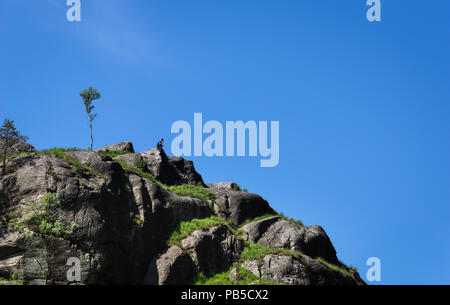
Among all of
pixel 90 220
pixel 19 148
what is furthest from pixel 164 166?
pixel 90 220

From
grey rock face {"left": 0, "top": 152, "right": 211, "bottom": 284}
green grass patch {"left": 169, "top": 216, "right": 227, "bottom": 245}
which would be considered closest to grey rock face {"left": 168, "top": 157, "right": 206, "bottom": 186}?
green grass patch {"left": 169, "top": 216, "right": 227, "bottom": 245}

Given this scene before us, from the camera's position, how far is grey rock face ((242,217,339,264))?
150 ft

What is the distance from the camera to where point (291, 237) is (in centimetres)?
4591

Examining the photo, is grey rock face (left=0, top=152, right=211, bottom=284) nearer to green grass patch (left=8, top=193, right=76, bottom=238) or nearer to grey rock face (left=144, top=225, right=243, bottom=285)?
green grass patch (left=8, top=193, right=76, bottom=238)

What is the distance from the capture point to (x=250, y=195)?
5359cm

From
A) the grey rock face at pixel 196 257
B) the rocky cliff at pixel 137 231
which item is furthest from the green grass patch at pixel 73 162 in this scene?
the grey rock face at pixel 196 257

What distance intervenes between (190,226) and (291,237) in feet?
38.2

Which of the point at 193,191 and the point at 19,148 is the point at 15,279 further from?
the point at 193,191

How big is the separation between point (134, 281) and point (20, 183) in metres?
13.3

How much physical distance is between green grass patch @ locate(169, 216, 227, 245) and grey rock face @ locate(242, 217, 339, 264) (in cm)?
411
